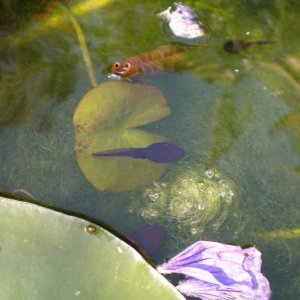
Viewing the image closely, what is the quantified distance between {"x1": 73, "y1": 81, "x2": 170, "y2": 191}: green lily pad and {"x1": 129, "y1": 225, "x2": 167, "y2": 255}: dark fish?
122 mm

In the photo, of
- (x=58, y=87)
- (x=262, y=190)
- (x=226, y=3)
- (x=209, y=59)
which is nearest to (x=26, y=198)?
(x=58, y=87)

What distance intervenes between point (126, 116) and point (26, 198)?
0.35 meters

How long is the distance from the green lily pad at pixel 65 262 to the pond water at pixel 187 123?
160 mm

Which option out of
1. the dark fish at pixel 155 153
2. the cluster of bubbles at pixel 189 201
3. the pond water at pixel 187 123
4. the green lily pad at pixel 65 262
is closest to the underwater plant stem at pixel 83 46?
the pond water at pixel 187 123

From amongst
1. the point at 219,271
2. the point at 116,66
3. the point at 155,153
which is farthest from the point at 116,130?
the point at 219,271

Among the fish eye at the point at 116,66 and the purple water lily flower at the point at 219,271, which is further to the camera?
the fish eye at the point at 116,66

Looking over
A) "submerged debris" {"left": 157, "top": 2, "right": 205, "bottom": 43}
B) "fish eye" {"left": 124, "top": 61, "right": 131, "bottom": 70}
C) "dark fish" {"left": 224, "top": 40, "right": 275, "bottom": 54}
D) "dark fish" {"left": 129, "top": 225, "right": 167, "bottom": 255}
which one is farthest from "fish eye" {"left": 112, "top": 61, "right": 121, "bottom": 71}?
"dark fish" {"left": 129, "top": 225, "right": 167, "bottom": 255}

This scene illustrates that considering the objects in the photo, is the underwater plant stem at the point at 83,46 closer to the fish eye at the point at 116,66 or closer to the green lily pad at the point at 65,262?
the fish eye at the point at 116,66

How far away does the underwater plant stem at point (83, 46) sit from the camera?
1571 mm

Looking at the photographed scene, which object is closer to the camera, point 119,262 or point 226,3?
point 119,262

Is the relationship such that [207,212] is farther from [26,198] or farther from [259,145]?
[26,198]

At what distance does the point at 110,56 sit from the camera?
1641 mm

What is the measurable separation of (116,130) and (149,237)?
0.32m

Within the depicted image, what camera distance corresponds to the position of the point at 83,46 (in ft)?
5.43
